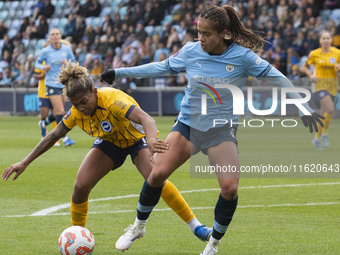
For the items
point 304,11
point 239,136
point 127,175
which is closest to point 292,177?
point 127,175

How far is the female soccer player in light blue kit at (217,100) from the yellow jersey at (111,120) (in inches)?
18.8

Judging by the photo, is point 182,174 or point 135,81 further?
point 135,81

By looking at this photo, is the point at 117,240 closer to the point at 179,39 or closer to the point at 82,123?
the point at 82,123

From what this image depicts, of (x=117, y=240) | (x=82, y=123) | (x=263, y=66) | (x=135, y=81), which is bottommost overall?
(x=135, y=81)

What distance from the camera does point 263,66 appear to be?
230 inches

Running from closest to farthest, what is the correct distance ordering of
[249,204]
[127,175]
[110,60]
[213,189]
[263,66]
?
[263,66]
[249,204]
[213,189]
[127,175]
[110,60]

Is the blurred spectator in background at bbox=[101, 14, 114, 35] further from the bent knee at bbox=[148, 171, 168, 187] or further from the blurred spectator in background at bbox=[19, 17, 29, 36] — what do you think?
the bent knee at bbox=[148, 171, 168, 187]

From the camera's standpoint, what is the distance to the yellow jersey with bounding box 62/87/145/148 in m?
6.00

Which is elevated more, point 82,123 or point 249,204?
point 82,123

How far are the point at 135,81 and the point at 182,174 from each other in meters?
14.3

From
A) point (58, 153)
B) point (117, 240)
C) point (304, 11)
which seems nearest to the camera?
point (117, 240)

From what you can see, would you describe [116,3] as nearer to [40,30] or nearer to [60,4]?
[40,30]

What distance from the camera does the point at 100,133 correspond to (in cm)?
624

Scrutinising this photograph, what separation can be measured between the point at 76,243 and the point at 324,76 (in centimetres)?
1056
